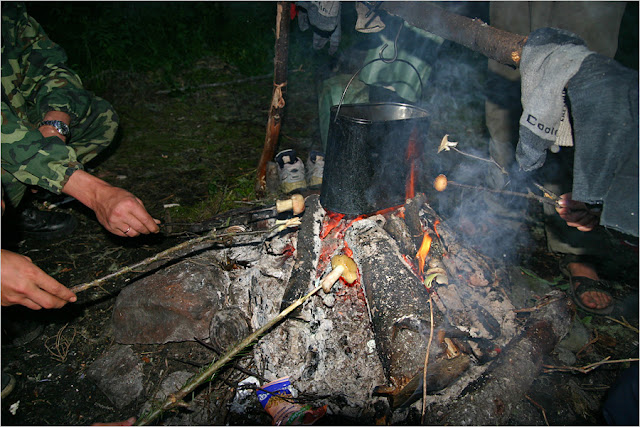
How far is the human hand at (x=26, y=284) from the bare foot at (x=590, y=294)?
4371 mm

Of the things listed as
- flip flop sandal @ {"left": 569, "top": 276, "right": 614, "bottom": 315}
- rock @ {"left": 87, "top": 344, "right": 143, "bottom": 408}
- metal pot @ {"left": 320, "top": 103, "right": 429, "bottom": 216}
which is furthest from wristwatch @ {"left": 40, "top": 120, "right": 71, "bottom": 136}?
flip flop sandal @ {"left": 569, "top": 276, "right": 614, "bottom": 315}

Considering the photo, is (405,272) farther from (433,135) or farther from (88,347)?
(433,135)

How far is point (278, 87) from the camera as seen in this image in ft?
12.7

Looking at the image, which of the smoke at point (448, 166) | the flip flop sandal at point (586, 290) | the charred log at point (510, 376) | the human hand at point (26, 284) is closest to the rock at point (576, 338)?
the flip flop sandal at point (586, 290)

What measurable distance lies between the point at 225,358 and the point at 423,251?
1.64 m

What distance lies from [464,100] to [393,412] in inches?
274

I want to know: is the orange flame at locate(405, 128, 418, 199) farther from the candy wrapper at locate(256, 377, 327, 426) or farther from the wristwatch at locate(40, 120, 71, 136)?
the wristwatch at locate(40, 120, 71, 136)

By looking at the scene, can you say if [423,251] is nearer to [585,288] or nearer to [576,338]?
[576,338]

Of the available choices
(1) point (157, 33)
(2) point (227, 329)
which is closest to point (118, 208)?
(2) point (227, 329)

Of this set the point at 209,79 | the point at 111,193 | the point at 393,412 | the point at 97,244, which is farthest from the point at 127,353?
the point at 209,79

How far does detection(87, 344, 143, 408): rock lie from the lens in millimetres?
2545

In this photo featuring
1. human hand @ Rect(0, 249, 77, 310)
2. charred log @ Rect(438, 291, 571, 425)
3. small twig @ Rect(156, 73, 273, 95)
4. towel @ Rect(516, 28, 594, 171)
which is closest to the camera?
towel @ Rect(516, 28, 594, 171)

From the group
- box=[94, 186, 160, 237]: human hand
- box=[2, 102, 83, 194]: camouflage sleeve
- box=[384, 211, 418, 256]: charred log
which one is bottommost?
box=[384, 211, 418, 256]: charred log

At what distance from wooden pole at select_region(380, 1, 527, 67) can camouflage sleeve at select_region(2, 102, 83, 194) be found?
9.42 feet
